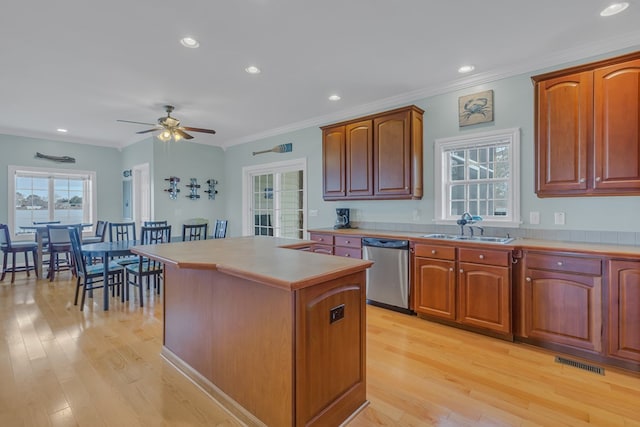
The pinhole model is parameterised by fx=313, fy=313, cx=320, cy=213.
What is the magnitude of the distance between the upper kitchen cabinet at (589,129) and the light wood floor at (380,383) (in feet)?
4.79

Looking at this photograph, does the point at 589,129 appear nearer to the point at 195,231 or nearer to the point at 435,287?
the point at 435,287

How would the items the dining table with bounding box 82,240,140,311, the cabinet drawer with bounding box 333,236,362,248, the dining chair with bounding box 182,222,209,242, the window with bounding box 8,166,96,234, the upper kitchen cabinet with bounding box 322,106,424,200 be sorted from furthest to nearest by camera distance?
the window with bounding box 8,166,96,234
the dining chair with bounding box 182,222,209,242
the cabinet drawer with bounding box 333,236,362,248
the upper kitchen cabinet with bounding box 322,106,424,200
the dining table with bounding box 82,240,140,311

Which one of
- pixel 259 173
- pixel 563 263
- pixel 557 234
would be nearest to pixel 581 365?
pixel 563 263

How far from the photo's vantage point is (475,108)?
346cm

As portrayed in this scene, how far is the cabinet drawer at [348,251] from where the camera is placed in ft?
12.6

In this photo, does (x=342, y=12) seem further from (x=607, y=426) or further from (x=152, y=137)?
(x=152, y=137)

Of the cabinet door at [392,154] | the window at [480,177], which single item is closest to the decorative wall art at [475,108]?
the window at [480,177]

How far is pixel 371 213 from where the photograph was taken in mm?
4434

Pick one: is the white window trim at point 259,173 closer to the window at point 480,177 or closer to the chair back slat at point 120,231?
the chair back slat at point 120,231

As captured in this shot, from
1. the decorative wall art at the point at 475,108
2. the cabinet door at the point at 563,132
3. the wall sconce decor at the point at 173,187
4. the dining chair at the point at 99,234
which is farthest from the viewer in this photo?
the wall sconce decor at the point at 173,187

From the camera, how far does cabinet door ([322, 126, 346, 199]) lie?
431 centimetres

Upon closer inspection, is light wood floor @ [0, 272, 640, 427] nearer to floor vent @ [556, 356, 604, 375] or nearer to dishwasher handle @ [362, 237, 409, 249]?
floor vent @ [556, 356, 604, 375]

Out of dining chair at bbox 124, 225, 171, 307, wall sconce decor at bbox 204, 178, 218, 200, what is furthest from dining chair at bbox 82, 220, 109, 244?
dining chair at bbox 124, 225, 171, 307

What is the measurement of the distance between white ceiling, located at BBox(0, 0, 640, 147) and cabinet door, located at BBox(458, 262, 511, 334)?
202 centimetres
